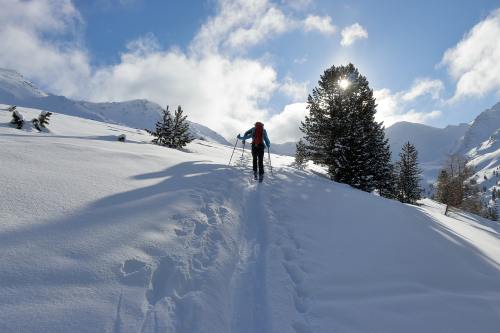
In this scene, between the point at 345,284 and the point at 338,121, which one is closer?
the point at 345,284

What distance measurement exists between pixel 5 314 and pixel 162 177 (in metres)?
6.18

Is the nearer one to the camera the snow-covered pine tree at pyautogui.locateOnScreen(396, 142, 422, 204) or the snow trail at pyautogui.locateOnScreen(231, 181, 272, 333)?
the snow trail at pyautogui.locateOnScreen(231, 181, 272, 333)

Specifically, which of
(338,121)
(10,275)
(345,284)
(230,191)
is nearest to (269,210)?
(230,191)

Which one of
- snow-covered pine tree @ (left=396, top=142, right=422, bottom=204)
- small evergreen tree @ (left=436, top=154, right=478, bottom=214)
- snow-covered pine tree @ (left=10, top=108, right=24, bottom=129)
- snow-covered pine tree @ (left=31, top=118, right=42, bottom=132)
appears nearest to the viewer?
snow-covered pine tree @ (left=10, top=108, right=24, bottom=129)

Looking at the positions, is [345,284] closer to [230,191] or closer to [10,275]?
A: [10,275]

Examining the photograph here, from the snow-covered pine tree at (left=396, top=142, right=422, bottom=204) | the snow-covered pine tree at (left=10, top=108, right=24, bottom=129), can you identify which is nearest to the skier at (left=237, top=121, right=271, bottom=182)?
the snow-covered pine tree at (left=10, top=108, right=24, bottom=129)

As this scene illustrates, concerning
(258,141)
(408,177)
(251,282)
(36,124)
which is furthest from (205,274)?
(408,177)

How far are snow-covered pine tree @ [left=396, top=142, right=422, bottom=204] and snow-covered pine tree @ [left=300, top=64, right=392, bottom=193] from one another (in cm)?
1361

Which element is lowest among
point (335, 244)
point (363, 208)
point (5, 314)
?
point (5, 314)

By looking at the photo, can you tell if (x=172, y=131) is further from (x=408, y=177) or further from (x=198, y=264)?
(x=408, y=177)

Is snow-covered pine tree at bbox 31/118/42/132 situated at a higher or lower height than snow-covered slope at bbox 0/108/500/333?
higher

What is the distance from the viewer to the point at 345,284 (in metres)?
4.82

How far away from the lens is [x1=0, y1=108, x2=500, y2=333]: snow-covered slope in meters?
3.34

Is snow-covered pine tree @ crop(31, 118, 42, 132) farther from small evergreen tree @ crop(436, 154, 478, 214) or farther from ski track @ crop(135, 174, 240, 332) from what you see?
small evergreen tree @ crop(436, 154, 478, 214)
